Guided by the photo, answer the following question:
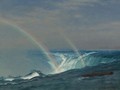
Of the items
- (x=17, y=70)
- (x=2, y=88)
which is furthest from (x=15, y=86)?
(x=17, y=70)

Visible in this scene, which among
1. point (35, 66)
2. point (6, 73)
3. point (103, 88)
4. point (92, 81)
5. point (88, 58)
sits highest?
point (35, 66)

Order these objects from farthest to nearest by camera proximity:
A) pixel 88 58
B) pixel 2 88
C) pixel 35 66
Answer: pixel 35 66 < pixel 88 58 < pixel 2 88

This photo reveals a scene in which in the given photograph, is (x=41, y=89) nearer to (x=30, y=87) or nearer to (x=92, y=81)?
(x=30, y=87)

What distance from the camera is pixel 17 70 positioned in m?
123

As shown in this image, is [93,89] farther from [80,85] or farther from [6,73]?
[6,73]

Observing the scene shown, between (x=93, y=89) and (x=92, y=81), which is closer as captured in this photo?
(x=93, y=89)

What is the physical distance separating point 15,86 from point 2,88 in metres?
1.49

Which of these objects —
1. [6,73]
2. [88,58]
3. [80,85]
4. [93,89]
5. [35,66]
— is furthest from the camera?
[35,66]

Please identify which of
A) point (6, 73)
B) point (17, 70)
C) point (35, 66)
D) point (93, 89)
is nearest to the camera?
point (93, 89)

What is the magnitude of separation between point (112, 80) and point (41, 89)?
6.81m

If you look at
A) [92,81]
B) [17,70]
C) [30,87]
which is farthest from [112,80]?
[17,70]

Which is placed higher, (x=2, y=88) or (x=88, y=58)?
(x=88, y=58)

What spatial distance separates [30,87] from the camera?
45.3 m

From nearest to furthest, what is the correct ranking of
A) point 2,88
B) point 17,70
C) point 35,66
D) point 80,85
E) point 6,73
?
point 80,85 < point 2,88 < point 6,73 < point 17,70 < point 35,66
